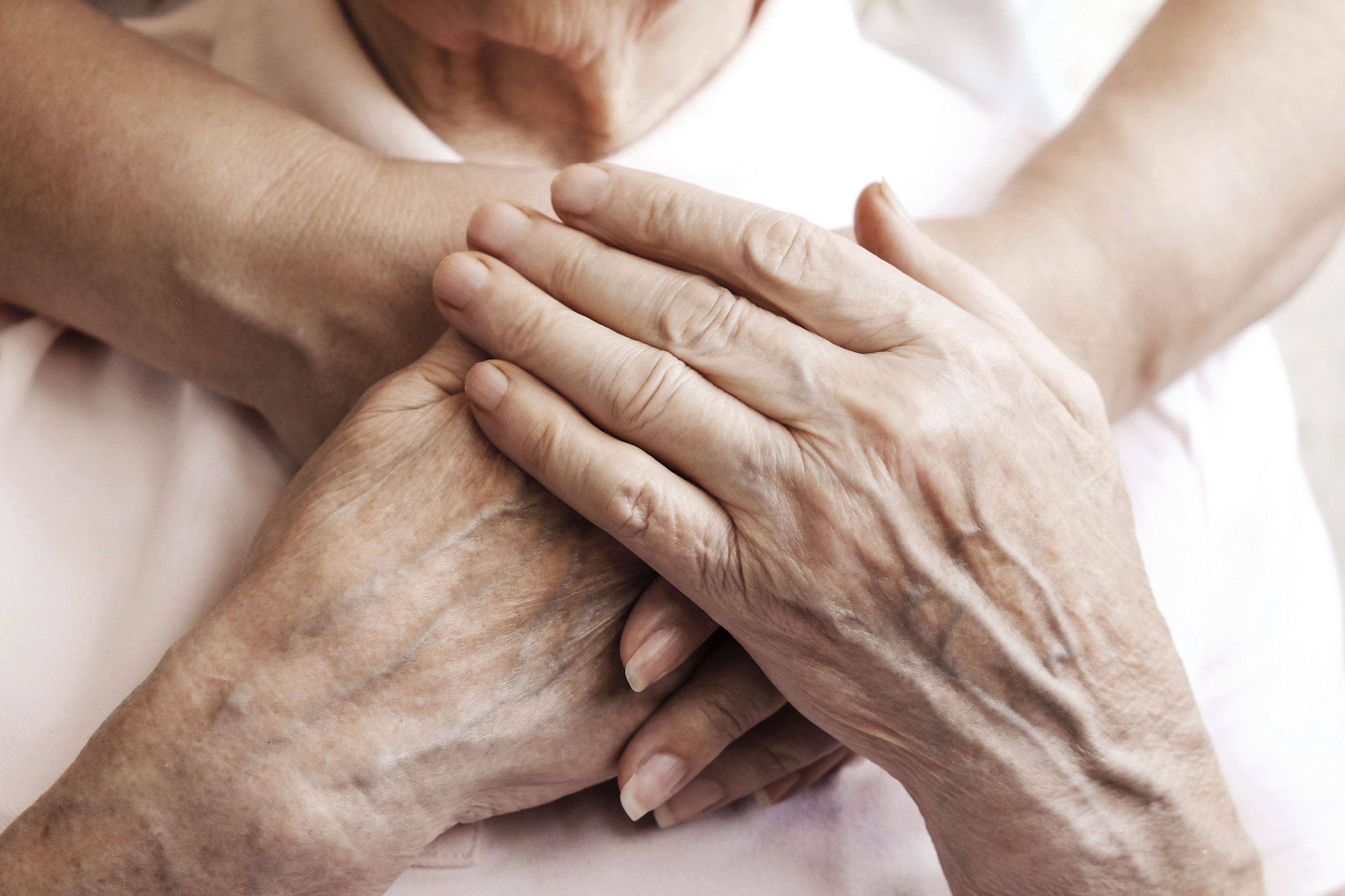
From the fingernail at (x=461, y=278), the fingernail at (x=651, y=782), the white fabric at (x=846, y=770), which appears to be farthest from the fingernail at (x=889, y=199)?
the fingernail at (x=651, y=782)

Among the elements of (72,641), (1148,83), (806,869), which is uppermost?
(1148,83)

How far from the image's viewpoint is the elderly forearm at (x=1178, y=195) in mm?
915

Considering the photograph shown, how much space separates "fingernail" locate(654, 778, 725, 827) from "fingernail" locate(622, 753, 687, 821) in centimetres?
4

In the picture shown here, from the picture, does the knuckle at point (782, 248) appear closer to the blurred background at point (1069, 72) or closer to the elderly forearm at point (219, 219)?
the elderly forearm at point (219, 219)

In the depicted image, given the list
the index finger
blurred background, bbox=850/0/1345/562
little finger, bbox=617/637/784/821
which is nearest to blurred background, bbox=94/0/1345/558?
blurred background, bbox=850/0/1345/562

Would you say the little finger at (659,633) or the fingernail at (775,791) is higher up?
the little finger at (659,633)

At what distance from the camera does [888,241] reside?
29.4 inches

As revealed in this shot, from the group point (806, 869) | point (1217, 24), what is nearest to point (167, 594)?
point (806, 869)

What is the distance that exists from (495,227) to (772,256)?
0.66ft

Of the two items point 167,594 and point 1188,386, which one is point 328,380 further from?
point 1188,386

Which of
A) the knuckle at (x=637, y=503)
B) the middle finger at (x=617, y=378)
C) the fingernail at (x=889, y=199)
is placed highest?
the fingernail at (x=889, y=199)

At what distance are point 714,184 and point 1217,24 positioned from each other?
558 mm

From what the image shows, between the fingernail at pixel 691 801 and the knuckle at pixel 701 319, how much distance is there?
1.10 ft

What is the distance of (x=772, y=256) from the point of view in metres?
0.68
